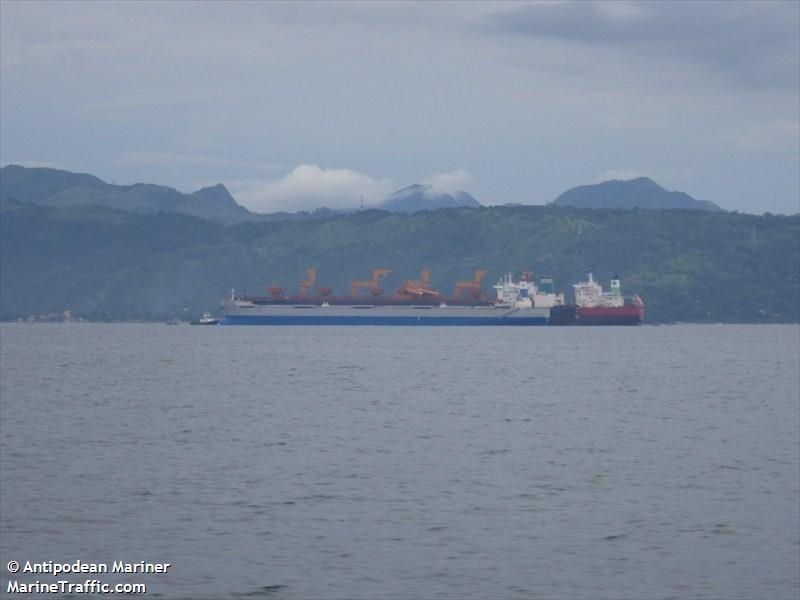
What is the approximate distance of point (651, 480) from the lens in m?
33.4

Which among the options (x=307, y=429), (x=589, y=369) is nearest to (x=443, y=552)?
(x=307, y=429)

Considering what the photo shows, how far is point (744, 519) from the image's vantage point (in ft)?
91.1

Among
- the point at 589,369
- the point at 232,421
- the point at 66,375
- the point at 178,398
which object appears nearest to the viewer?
the point at 232,421

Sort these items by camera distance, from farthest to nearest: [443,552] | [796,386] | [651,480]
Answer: [796,386]
[651,480]
[443,552]

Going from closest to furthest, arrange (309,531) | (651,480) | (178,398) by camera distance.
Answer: (309,531)
(651,480)
(178,398)

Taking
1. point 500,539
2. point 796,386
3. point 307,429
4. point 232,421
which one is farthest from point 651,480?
point 796,386

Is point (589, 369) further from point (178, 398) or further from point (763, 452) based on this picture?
point (763, 452)

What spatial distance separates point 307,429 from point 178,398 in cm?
1727

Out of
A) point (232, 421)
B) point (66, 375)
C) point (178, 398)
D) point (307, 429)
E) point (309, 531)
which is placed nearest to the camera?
point (309, 531)

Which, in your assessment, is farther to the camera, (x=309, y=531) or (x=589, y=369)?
(x=589, y=369)

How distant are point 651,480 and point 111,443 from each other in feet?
57.8

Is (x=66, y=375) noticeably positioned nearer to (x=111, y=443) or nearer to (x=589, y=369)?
(x=589, y=369)

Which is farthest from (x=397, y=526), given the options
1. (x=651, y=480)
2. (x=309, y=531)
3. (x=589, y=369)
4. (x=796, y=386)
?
(x=589, y=369)

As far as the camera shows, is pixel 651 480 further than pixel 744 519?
Yes
